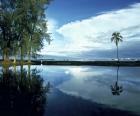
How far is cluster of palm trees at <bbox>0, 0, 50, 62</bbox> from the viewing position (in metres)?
82.8

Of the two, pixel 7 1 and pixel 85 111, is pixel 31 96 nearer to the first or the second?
pixel 85 111

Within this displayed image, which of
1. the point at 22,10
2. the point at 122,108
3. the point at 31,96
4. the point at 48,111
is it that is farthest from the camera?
the point at 22,10

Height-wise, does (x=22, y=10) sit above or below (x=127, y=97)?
above

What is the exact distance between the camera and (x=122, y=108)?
69.6 ft

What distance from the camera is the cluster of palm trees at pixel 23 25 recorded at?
8275cm

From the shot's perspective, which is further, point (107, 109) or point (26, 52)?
point (26, 52)

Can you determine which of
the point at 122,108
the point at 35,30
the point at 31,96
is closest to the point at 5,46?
the point at 35,30

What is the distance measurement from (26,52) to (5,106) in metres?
64.0

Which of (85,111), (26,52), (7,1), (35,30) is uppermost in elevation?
(7,1)

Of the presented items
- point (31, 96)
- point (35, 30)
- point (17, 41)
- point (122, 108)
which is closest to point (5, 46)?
A: point (17, 41)

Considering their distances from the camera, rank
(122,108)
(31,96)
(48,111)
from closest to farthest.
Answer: (48,111), (122,108), (31,96)

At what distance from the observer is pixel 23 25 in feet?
276

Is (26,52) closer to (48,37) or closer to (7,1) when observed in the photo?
(48,37)

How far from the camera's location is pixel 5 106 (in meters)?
21.4
